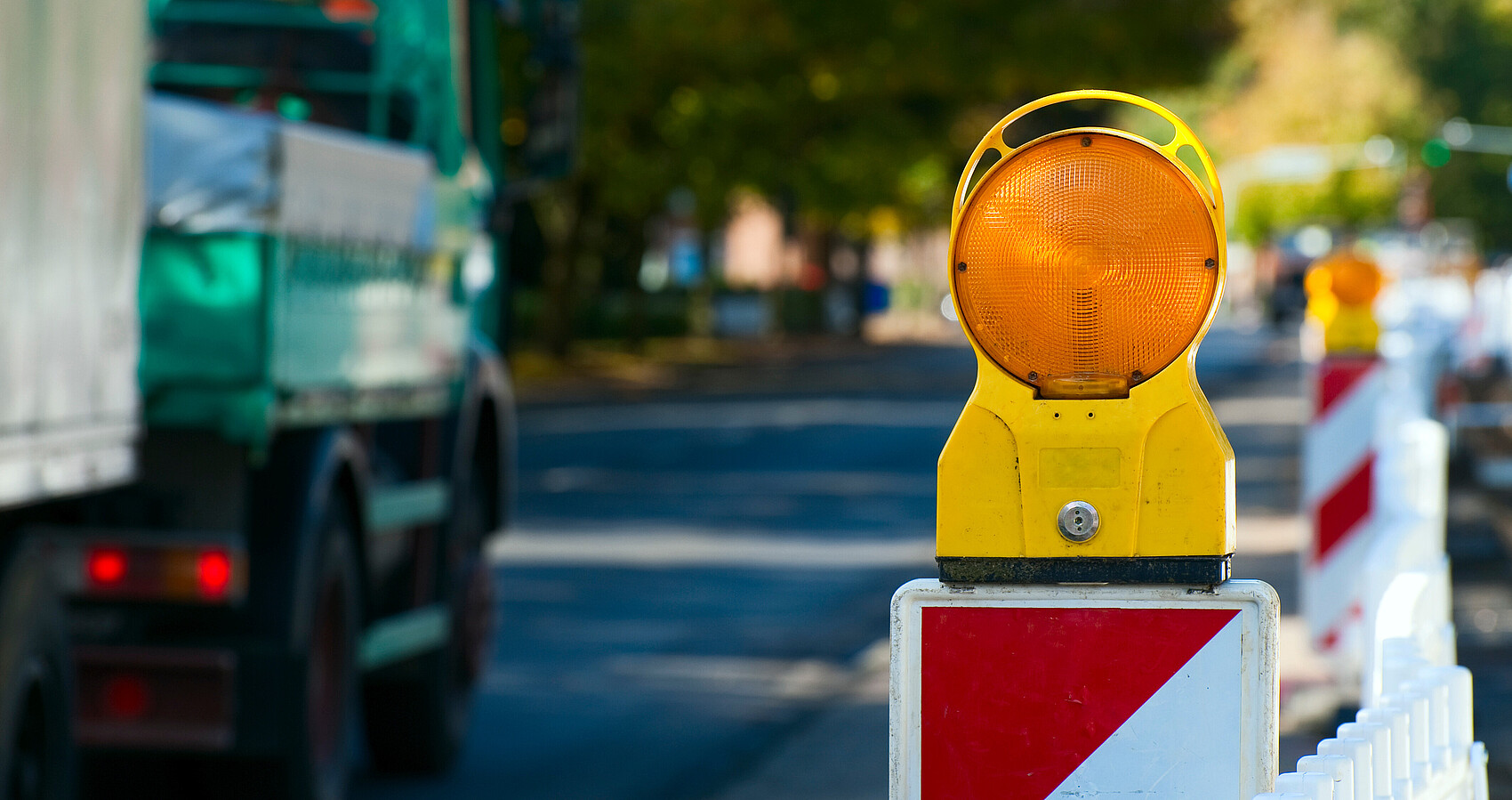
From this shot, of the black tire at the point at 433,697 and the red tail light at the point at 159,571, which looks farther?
the black tire at the point at 433,697

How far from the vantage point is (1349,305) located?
9.93 metres

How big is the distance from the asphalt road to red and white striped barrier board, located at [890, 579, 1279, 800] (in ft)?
15.8

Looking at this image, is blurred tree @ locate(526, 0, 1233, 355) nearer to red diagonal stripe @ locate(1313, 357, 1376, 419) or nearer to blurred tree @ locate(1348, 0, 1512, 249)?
red diagonal stripe @ locate(1313, 357, 1376, 419)

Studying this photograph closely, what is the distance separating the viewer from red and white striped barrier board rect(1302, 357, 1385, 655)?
8.70 m

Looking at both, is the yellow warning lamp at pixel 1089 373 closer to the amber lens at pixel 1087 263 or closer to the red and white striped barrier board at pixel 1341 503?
the amber lens at pixel 1087 263

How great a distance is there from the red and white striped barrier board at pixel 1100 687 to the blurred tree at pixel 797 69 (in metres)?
32.4

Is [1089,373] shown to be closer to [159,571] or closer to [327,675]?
[159,571]

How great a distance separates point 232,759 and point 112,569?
705 mm

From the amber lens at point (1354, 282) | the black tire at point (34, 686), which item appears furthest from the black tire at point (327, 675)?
the amber lens at point (1354, 282)

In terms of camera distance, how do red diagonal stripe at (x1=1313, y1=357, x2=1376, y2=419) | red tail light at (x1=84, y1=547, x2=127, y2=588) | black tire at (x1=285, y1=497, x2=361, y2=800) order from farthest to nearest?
red diagonal stripe at (x1=1313, y1=357, x2=1376, y2=419) < black tire at (x1=285, y1=497, x2=361, y2=800) < red tail light at (x1=84, y1=547, x2=127, y2=588)

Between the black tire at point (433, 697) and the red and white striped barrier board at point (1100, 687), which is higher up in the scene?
the red and white striped barrier board at point (1100, 687)

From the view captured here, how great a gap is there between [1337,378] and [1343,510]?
0.75 metres

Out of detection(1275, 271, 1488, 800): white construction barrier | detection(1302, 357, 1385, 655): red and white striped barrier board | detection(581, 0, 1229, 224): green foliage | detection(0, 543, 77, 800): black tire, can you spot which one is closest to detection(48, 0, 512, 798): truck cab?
detection(0, 543, 77, 800): black tire

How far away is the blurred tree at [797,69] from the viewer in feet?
119
